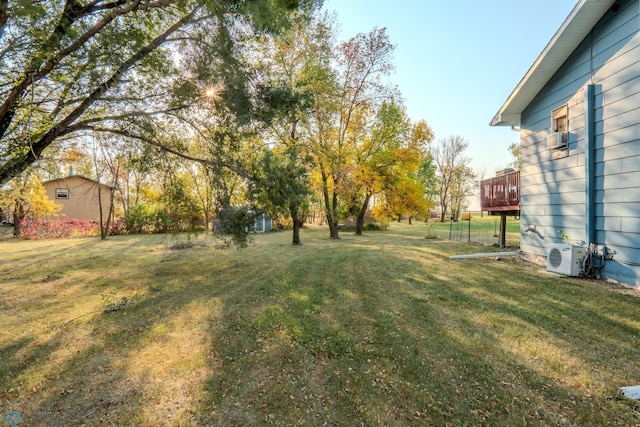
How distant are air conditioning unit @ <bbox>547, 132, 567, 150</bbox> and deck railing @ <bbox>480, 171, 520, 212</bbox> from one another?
208 cm

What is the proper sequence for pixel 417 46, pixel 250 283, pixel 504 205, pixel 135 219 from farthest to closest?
pixel 135 219 < pixel 504 205 < pixel 417 46 < pixel 250 283

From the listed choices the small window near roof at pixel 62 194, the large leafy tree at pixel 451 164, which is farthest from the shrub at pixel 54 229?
the large leafy tree at pixel 451 164

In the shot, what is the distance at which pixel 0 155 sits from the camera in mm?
5055

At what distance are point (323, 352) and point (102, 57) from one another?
508cm

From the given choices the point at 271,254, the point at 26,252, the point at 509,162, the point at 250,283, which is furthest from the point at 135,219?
the point at 509,162

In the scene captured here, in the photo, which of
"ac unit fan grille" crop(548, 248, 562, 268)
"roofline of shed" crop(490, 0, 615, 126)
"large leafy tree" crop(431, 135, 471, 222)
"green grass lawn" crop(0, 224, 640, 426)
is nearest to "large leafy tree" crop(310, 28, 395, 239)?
"roofline of shed" crop(490, 0, 615, 126)

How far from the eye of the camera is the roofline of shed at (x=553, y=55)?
230 inches

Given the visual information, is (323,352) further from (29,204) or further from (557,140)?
(29,204)

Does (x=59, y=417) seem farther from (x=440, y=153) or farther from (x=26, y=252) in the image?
(x=440, y=153)

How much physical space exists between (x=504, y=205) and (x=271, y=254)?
8292mm

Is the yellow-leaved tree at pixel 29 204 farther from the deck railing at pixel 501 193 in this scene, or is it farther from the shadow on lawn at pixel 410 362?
the deck railing at pixel 501 193

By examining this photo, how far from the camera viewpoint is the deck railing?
9.18 meters

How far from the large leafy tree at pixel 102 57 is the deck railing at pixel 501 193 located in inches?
329

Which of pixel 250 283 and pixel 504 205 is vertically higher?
pixel 504 205
